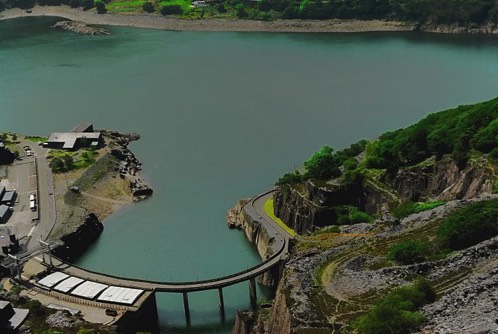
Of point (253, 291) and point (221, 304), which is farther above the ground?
point (253, 291)

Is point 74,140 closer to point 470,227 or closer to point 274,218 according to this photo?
point 274,218

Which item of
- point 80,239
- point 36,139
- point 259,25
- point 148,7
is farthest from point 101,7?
point 80,239

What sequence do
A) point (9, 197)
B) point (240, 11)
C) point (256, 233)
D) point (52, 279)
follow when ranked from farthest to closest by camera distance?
1. point (240, 11)
2. point (9, 197)
3. point (256, 233)
4. point (52, 279)

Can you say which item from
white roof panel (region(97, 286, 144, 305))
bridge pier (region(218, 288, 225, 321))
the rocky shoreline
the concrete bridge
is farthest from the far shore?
white roof panel (region(97, 286, 144, 305))

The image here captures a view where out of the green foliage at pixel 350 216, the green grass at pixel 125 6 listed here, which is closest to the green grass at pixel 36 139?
the green foliage at pixel 350 216

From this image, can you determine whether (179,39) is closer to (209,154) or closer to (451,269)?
(209,154)

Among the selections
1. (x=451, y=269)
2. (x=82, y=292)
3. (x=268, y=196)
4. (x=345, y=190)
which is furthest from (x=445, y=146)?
(x=82, y=292)
